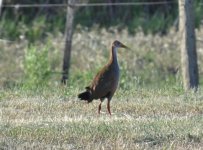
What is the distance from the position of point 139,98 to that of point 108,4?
13959mm

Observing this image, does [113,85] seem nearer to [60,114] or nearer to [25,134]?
[60,114]

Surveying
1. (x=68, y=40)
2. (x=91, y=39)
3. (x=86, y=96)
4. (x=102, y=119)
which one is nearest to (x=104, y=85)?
(x=86, y=96)

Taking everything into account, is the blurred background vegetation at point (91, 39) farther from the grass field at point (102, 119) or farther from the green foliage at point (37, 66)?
the grass field at point (102, 119)

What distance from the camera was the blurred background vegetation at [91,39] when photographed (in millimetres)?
25391

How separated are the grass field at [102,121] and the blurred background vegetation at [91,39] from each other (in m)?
7.83

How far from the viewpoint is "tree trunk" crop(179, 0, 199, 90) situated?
17.6 meters

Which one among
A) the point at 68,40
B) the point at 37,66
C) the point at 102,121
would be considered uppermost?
the point at 68,40

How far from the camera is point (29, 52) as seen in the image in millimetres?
24000

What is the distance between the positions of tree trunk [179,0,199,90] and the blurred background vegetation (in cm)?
585

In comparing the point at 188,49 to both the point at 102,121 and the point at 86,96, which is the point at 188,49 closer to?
the point at 86,96

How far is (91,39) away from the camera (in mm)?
28047

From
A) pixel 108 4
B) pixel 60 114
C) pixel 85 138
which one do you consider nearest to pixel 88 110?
pixel 60 114

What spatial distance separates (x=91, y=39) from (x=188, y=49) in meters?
10.4

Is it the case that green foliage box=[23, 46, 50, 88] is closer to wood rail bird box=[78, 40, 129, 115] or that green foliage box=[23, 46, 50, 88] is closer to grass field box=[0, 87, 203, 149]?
grass field box=[0, 87, 203, 149]
